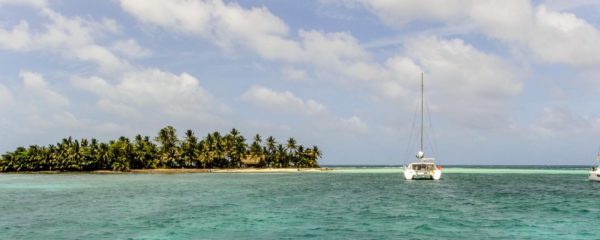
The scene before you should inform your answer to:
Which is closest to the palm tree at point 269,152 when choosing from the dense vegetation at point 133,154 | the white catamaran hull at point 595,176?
the dense vegetation at point 133,154

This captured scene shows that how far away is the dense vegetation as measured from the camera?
138m

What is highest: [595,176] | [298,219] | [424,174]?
[424,174]

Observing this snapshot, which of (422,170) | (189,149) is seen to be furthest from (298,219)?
(189,149)

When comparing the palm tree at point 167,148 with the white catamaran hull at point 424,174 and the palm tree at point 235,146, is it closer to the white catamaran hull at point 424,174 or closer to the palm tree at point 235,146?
the palm tree at point 235,146

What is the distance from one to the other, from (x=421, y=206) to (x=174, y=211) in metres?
19.7

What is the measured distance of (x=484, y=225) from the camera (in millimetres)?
30031

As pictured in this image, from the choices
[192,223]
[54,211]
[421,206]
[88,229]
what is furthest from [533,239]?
[54,211]

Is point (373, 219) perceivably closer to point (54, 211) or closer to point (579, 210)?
point (579, 210)

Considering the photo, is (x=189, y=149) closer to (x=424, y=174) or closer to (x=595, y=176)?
(x=424, y=174)

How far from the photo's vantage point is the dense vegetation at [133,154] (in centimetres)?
13762

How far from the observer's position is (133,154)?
138875 mm

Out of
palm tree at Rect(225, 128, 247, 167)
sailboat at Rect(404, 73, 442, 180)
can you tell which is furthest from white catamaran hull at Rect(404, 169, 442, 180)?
palm tree at Rect(225, 128, 247, 167)

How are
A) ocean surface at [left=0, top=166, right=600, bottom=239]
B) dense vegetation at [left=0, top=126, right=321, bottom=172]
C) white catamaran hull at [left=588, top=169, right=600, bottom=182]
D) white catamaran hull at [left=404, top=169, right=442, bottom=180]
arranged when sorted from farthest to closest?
dense vegetation at [left=0, top=126, right=321, bottom=172] → white catamaran hull at [left=404, top=169, right=442, bottom=180] → white catamaran hull at [left=588, top=169, right=600, bottom=182] → ocean surface at [left=0, top=166, right=600, bottom=239]

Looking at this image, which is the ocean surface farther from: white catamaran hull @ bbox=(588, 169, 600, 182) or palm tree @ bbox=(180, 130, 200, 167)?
palm tree @ bbox=(180, 130, 200, 167)
